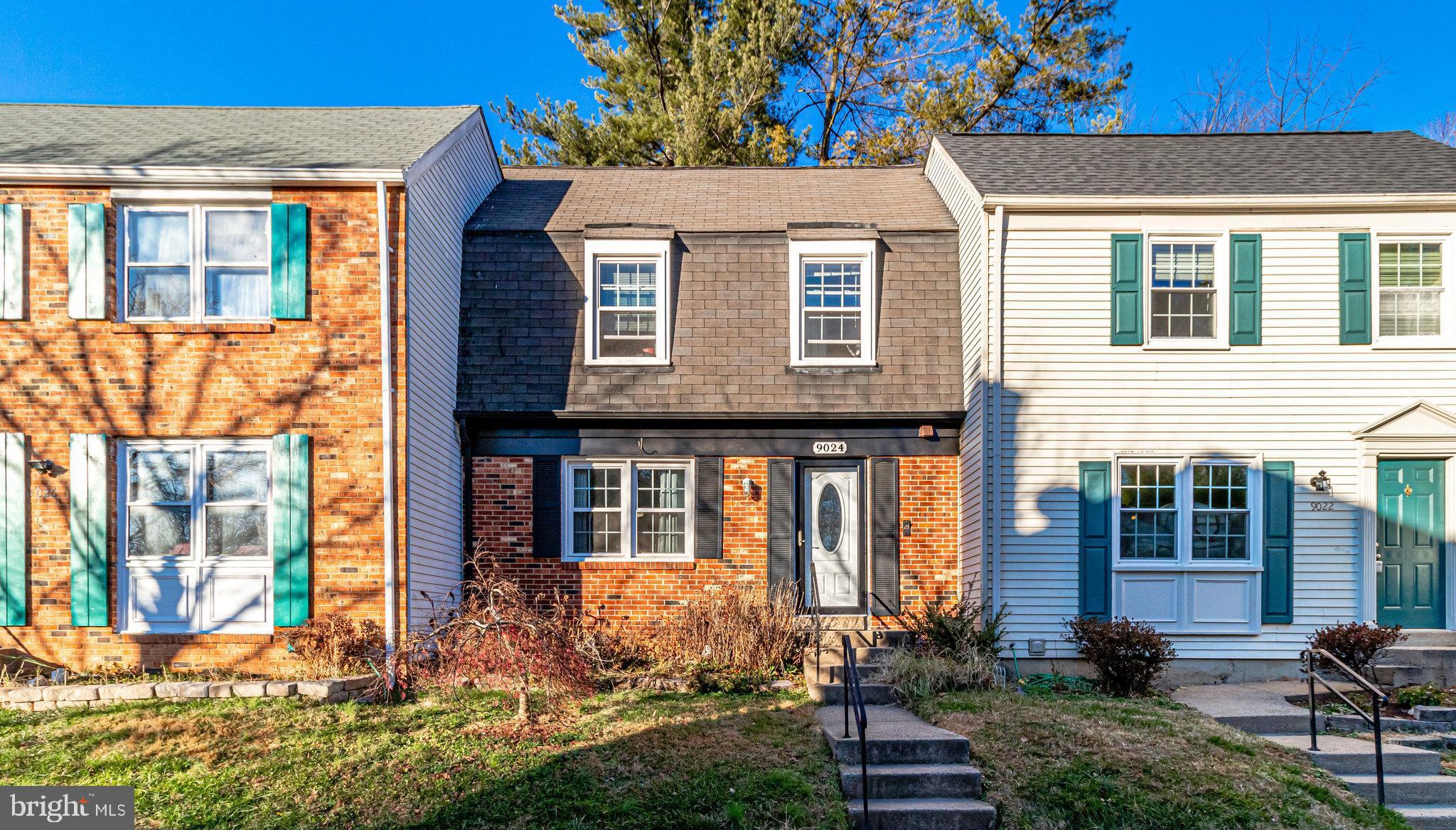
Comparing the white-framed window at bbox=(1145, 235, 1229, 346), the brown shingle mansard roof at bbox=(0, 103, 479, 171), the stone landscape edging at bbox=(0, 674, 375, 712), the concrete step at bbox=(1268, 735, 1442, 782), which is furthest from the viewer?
the white-framed window at bbox=(1145, 235, 1229, 346)

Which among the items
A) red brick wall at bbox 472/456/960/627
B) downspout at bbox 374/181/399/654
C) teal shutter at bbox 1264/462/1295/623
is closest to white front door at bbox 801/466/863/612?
red brick wall at bbox 472/456/960/627

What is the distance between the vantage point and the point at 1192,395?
1168 cm

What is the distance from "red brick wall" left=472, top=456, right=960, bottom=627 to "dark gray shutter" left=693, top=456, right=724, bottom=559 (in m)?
0.07

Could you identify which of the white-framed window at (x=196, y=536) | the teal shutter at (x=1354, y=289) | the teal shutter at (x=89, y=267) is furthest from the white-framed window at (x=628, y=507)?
the teal shutter at (x=1354, y=289)

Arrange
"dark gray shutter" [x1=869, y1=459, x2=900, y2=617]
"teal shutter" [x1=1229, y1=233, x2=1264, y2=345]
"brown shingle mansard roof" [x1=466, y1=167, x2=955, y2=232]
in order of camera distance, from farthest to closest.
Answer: "brown shingle mansard roof" [x1=466, y1=167, x2=955, y2=232]
"dark gray shutter" [x1=869, y1=459, x2=900, y2=617]
"teal shutter" [x1=1229, y1=233, x2=1264, y2=345]

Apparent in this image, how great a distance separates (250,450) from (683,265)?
5.58 metres

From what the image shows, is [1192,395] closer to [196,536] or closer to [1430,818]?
[1430,818]

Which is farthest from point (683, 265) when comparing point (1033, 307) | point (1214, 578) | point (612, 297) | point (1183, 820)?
point (1183, 820)

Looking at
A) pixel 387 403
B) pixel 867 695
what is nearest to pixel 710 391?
pixel 387 403

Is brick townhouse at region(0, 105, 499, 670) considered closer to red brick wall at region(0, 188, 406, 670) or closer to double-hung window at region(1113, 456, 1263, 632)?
red brick wall at region(0, 188, 406, 670)

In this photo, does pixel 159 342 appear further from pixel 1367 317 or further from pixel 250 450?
pixel 1367 317

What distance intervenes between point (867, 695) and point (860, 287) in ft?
17.4

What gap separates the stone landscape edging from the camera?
9156 millimetres

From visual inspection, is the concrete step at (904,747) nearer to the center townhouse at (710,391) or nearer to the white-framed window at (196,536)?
the center townhouse at (710,391)
